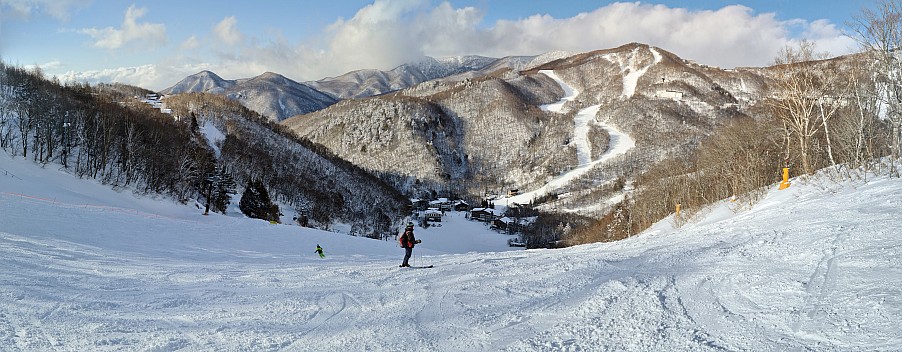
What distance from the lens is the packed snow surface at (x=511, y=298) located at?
5.84m

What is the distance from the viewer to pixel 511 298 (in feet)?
26.5

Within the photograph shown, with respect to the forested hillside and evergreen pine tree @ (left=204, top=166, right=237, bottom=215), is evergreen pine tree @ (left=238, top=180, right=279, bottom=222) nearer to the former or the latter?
the forested hillside

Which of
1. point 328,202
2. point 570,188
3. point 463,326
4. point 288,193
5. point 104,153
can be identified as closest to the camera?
point 463,326

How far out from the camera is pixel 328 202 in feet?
300

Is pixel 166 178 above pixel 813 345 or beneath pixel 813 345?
above

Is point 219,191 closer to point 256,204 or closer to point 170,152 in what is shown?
point 256,204

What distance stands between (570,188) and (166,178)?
150769mm

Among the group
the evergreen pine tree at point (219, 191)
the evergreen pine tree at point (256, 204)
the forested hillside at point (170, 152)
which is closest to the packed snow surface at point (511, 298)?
the forested hillside at point (170, 152)

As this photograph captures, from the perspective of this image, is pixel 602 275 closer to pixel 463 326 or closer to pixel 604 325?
pixel 604 325

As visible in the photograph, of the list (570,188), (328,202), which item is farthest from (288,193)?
(570,188)

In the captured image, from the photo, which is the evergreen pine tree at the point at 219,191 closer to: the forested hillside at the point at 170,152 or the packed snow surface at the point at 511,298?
the forested hillside at the point at 170,152

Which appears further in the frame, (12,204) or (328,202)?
(328,202)

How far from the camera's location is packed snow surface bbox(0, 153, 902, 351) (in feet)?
19.2

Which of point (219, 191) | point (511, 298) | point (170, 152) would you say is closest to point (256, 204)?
point (219, 191)
